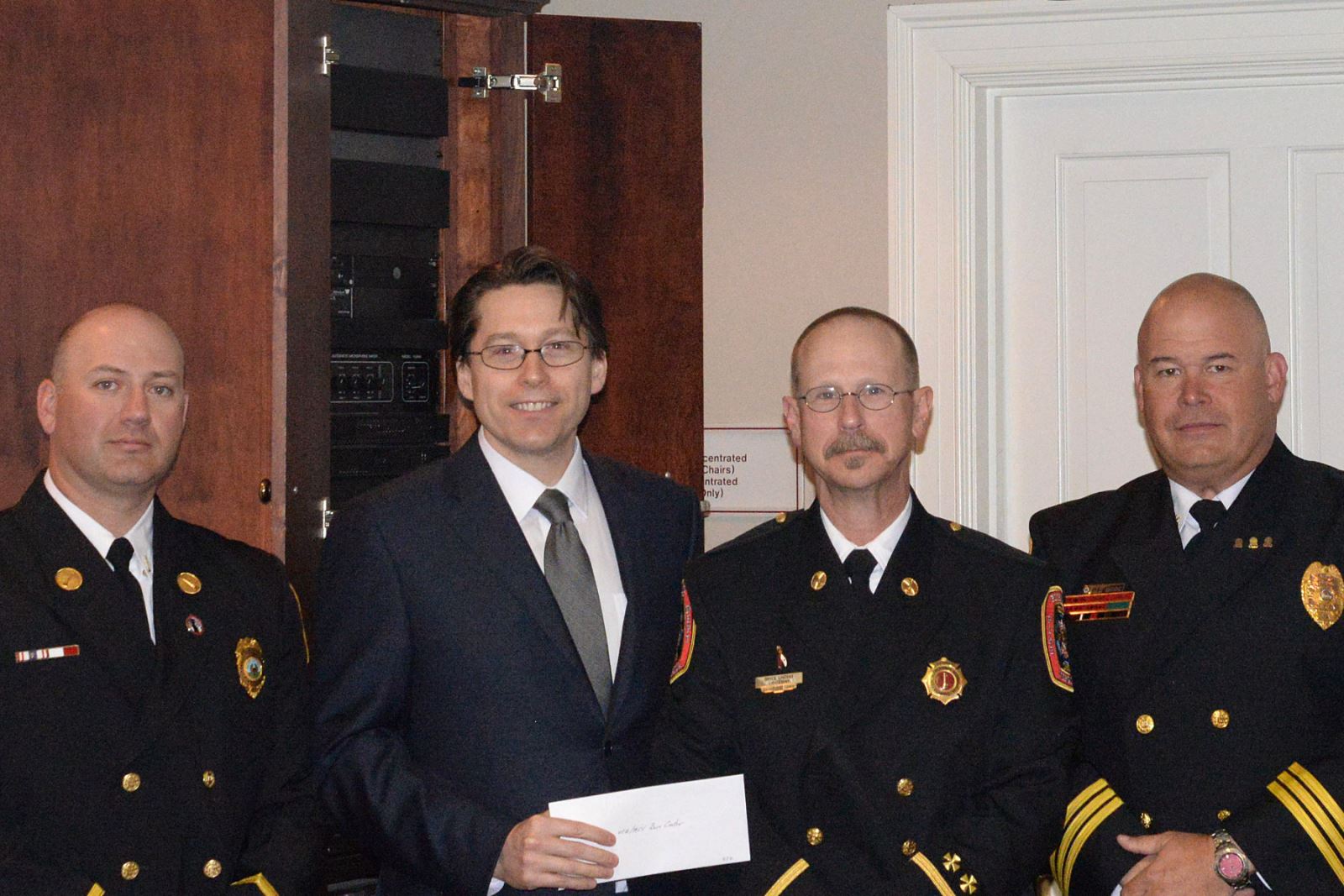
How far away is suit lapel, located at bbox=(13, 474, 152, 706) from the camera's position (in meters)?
2.19

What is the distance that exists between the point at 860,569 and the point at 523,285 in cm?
73

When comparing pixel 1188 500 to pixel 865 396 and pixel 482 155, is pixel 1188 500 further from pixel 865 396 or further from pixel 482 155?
pixel 482 155

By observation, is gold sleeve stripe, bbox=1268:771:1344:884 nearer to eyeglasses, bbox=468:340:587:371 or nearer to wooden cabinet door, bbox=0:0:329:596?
eyeglasses, bbox=468:340:587:371

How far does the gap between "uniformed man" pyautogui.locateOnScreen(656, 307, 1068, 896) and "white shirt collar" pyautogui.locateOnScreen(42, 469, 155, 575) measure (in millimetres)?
886

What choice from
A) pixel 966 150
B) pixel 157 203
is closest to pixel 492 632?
pixel 157 203

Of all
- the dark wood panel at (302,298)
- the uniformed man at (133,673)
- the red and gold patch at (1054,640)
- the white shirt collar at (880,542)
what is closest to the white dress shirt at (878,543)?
the white shirt collar at (880,542)

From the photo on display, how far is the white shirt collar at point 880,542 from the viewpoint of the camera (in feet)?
7.61

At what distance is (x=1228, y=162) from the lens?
12.4 feet

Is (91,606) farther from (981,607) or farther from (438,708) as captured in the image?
(981,607)

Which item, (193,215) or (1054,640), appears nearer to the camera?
(1054,640)

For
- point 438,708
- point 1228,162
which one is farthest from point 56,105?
point 1228,162

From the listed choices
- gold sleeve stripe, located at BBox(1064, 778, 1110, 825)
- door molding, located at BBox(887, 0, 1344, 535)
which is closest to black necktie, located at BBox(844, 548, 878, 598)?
gold sleeve stripe, located at BBox(1064, 778, 1110, 825)

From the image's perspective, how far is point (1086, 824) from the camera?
7.69ft

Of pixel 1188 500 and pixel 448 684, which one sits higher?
pixel 1188 500
